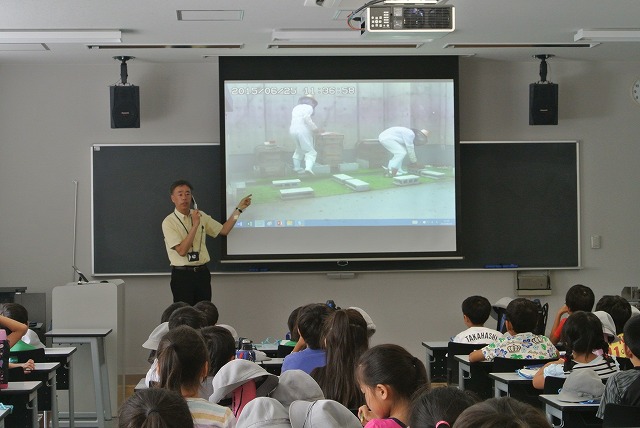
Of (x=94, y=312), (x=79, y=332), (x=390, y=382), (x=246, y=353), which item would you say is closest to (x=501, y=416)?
(x=390, y=382)

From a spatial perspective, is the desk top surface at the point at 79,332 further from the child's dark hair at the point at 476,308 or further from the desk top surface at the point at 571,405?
the desk top surface at the point at 571,405

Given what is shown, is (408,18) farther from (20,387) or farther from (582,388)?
(20,387)

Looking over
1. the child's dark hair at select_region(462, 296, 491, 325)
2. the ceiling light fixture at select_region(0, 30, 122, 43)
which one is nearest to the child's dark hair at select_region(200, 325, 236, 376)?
the child's dark hair at select_region(462, 296, 491, 325)

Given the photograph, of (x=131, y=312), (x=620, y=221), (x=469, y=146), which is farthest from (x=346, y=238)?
(x=620, y=221)

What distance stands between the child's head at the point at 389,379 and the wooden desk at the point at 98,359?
4336mm

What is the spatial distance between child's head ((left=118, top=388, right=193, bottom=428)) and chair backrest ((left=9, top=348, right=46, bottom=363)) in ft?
12.5

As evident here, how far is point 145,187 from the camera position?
8328 mm

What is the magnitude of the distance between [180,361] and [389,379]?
75 cm

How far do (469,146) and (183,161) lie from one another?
2731 millimetres

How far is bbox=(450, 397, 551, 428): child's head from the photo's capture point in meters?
1.41

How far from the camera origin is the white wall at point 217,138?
27.4 ft

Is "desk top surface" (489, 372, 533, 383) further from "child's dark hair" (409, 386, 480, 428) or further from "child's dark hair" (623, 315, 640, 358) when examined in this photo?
"child's dark hair" (409, 386, 480, 428)

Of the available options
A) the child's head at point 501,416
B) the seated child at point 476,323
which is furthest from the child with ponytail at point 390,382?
the seated child at point 476,323

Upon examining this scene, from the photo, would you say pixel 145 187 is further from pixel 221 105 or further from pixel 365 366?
pixel 365 366
